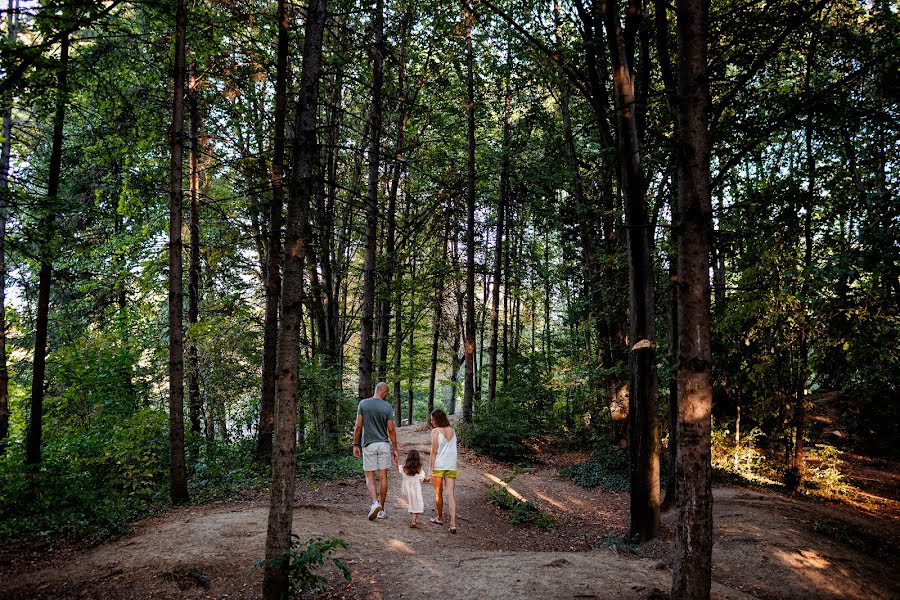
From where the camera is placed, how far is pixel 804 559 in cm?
686

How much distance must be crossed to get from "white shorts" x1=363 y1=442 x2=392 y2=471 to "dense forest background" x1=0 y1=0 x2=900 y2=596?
2.90 meters

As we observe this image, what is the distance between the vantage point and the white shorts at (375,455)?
8.06 metres

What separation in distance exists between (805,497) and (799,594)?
248 inches

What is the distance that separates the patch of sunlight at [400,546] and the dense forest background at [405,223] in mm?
4109

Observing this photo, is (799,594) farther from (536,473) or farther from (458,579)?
(536,473)

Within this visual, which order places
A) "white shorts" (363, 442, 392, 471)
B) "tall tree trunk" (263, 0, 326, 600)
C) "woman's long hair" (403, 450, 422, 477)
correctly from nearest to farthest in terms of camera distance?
"tall tree trunk" (263, 0, 326, 600), "white shorts" (363, 442, 392, 471), "woman's long hair" (403, 450, 422, 477)

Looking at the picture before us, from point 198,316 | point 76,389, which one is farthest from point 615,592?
point 198,316

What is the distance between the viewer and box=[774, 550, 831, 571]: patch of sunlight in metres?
6.68

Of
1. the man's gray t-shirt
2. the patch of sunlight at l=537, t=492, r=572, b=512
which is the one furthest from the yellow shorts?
the patch of sunlight at l=537, t=492, r=572, b=512

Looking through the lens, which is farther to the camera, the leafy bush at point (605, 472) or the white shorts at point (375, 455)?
the leafy bush at point (605, 472)

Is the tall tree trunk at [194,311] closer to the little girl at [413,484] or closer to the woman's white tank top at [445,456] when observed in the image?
the little girl at [413,484]

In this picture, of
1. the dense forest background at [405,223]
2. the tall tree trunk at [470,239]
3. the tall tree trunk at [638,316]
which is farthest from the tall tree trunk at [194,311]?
the tall tree trunk at [638,316]

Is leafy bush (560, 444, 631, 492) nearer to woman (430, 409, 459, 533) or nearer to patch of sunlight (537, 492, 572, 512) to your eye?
patch of sunlight (537, 492, 572, 512)

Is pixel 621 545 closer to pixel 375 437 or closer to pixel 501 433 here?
pixel 375 437
